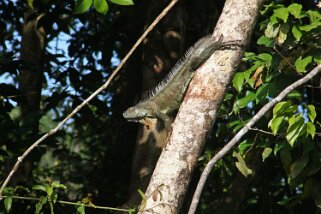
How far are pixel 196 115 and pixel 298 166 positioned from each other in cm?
120

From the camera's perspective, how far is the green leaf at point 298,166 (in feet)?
13.0

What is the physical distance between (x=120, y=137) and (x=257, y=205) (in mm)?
2396

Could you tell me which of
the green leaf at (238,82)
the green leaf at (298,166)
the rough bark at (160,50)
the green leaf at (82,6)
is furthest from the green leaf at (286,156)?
the green leaf at (82,6)

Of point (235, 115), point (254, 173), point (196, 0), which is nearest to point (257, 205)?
point (254, 173)

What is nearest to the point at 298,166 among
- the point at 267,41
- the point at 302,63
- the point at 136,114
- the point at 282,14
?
the point at 302,63

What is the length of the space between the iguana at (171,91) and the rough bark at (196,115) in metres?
0.33

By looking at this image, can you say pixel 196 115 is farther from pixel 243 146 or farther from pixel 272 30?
pixel 243 146

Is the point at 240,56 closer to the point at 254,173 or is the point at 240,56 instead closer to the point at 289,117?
the point at 289,117

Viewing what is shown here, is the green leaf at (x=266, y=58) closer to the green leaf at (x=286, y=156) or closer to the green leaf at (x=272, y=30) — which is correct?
the green leaf at (x=272, y=30)

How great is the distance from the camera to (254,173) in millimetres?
5246

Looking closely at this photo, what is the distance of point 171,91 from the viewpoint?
4.43 m

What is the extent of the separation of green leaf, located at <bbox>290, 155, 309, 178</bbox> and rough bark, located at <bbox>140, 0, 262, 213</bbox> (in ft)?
3.54

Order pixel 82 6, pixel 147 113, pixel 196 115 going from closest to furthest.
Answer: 1. pixel 196 115
2. pixel 82 6
3. pixel 147 113

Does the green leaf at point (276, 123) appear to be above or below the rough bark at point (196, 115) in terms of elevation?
below
